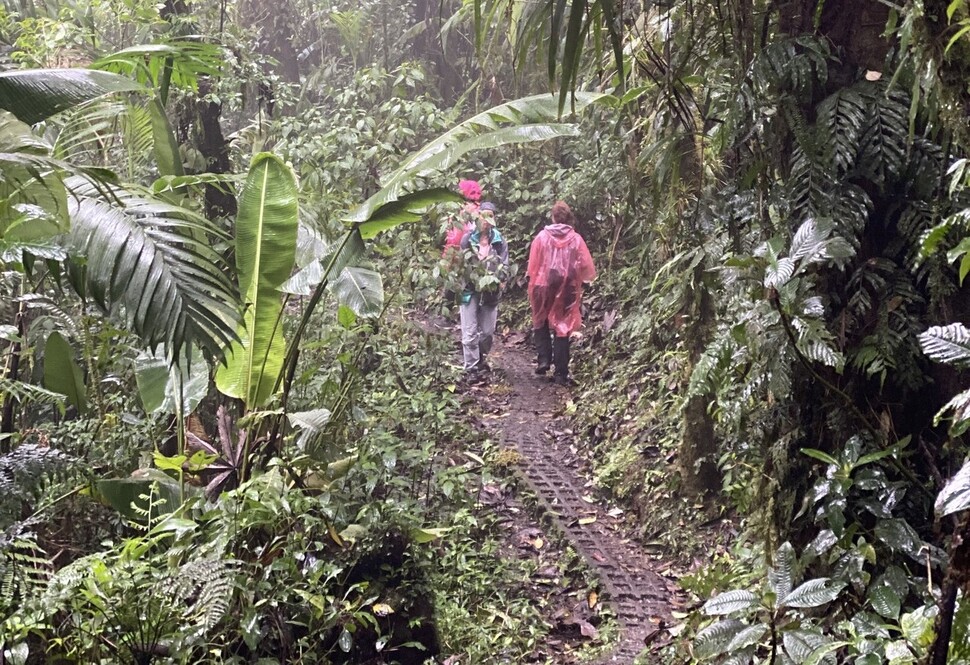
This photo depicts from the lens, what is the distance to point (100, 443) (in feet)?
16.1

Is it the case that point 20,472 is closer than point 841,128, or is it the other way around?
point 841,128

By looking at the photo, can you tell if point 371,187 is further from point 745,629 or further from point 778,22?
point 745,629

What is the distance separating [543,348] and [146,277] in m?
5.89

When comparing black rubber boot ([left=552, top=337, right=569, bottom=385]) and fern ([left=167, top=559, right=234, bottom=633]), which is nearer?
fern ([left=167, top=559, right=234, bottom=633])

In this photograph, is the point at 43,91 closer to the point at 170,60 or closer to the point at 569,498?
the point at 170,60

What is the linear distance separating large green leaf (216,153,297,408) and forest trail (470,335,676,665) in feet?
8.32

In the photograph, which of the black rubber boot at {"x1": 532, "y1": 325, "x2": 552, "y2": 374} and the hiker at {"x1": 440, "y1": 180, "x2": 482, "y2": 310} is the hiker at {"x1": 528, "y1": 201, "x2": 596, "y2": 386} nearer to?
the black rubber boot at {"x1": 532, "y1": 325, "x2": 552, "y2": 374}

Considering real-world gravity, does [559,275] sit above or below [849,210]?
below

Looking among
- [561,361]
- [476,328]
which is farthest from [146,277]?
[561,361]

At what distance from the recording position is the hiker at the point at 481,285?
7309mm

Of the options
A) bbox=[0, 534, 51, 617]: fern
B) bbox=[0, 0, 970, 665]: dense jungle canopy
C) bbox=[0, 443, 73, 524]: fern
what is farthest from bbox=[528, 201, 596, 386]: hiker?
bbox=[0, 534, 51, 617]: fern

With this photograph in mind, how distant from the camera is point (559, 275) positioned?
27.2 feet

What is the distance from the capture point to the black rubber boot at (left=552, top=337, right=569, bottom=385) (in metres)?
8.65

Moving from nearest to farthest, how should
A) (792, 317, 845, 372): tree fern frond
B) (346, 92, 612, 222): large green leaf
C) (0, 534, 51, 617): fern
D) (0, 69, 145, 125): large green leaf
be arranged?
1. (792, 317, 845, 372): tree fern frond
2. (0, 534, 51, 617): fern
3. (0, 69, 145, 125): large green leaf
4. (346, 92, 612, 222): large green leaf
